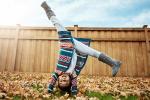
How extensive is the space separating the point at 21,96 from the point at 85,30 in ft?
19.9

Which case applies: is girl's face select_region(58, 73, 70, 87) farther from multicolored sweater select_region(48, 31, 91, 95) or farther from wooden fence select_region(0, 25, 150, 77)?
wooden fence select_region(0, 25, 150, 77)

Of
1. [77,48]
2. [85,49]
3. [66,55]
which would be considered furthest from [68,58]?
[85,49]

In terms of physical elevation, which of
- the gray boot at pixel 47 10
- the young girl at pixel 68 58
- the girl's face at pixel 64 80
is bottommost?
the girl's face at pixel 64 80

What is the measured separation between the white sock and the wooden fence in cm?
537

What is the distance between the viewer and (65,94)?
418 centimetres

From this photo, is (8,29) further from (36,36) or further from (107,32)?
(107,32)

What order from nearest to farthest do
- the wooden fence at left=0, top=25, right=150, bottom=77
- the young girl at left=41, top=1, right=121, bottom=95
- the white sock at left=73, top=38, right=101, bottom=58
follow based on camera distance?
the white sock at left=73, top=38, right=101, bottom=58 < the young girl at left=41, top=1, right=121, bottom=95 < the wooden fence at left=0, top=25, right=150, bottom=77

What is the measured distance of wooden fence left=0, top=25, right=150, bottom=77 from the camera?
9.52m

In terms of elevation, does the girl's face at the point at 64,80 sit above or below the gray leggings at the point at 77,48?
below

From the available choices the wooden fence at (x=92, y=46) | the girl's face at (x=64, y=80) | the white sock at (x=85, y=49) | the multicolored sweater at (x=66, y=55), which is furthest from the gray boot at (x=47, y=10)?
the wooden fence at (x=92, y=46)

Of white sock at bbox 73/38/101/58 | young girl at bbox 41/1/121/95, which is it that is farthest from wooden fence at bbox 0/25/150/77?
white sock at bbox 73/38/101/58

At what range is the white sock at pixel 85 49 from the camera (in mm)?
4051

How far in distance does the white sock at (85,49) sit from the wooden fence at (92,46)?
5.37m

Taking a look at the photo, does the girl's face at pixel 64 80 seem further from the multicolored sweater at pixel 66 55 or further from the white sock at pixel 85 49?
the white sock at pixel 85 49
